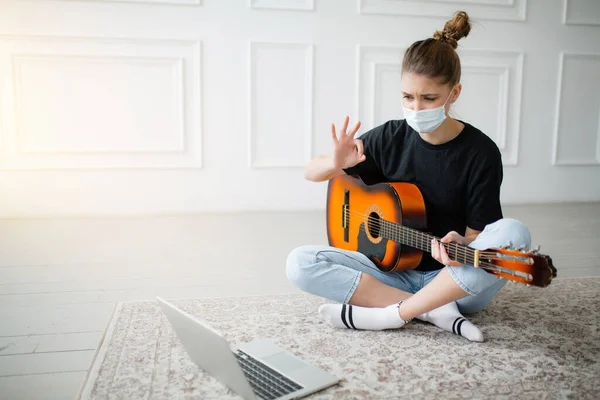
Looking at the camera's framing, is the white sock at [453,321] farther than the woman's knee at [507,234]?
Yes

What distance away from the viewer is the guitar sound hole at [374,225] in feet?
5.28

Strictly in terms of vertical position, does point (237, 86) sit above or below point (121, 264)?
above

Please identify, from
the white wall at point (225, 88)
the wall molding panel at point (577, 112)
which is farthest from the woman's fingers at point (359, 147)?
the wall molding panel at point (577, 112)

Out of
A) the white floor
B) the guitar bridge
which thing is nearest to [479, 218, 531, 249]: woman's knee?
the guitar bridge

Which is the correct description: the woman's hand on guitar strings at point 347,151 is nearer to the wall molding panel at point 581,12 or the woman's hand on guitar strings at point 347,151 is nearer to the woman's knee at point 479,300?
the woman's knee at point 479,300

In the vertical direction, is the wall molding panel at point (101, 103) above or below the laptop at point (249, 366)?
above

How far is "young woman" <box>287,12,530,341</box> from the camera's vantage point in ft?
4.69

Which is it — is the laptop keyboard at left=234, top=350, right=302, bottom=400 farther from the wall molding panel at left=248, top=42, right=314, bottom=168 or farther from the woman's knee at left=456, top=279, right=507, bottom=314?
the wall molding panel at left=248, top=42, right=314, bottom=168

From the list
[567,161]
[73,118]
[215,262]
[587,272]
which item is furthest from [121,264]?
[567,161]

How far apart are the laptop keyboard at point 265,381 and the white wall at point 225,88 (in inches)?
78.0

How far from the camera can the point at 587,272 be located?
2.12 meters

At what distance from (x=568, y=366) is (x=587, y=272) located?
0.91m

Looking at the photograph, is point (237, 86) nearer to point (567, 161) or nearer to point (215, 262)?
point (215, 262)

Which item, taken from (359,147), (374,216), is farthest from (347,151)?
(374,216)
